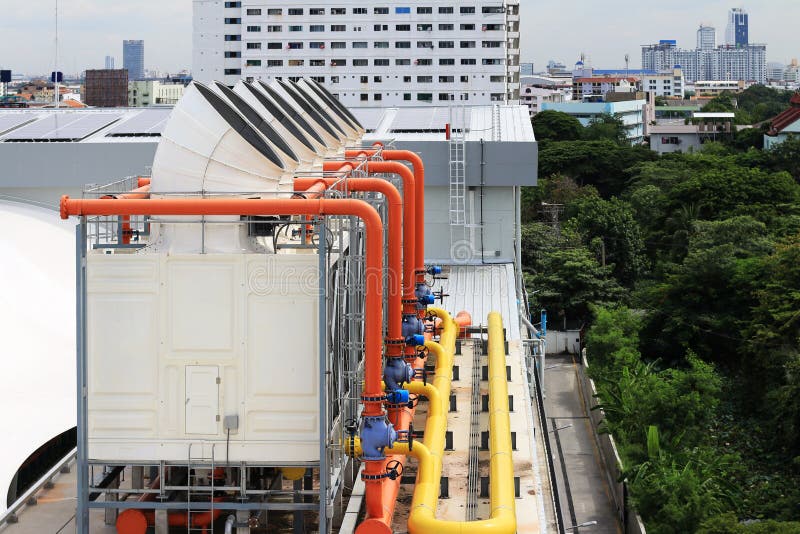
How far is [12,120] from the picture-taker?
44.8 metres

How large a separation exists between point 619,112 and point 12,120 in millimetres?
113222

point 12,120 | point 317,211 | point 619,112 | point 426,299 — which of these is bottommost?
point 426,299

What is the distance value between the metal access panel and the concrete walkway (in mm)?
19344

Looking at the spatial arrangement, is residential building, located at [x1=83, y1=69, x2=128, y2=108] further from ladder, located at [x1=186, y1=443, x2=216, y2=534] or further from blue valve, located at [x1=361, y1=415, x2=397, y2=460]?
blue valve, located at [x1=361, y1=415, x2=397, y2=460]

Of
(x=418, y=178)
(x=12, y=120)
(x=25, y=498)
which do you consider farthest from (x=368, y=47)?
(x=25, y=498)

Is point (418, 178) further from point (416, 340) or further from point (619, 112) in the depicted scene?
point (619, 112)

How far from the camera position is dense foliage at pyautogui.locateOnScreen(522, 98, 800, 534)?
96.1 feet

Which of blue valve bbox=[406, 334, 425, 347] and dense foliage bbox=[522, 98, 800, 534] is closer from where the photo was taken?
blue valve bbox=[406, 334, 425, 347]

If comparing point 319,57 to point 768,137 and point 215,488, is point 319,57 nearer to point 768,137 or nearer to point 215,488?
point 768,137

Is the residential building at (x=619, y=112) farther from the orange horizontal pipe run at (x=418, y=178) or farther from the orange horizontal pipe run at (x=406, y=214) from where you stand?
the orange horizontal pipe run at (x=406, y=214)

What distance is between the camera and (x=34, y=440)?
19.2 meters

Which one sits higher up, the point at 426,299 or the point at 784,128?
the point at 784,128

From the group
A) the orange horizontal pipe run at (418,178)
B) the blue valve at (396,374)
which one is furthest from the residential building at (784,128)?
the blue valve at (396,374)

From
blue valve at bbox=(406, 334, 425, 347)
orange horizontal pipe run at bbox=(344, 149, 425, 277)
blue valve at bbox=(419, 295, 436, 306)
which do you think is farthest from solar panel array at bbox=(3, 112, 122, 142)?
blue valve at bbox=(406, 334, 425, 347)
